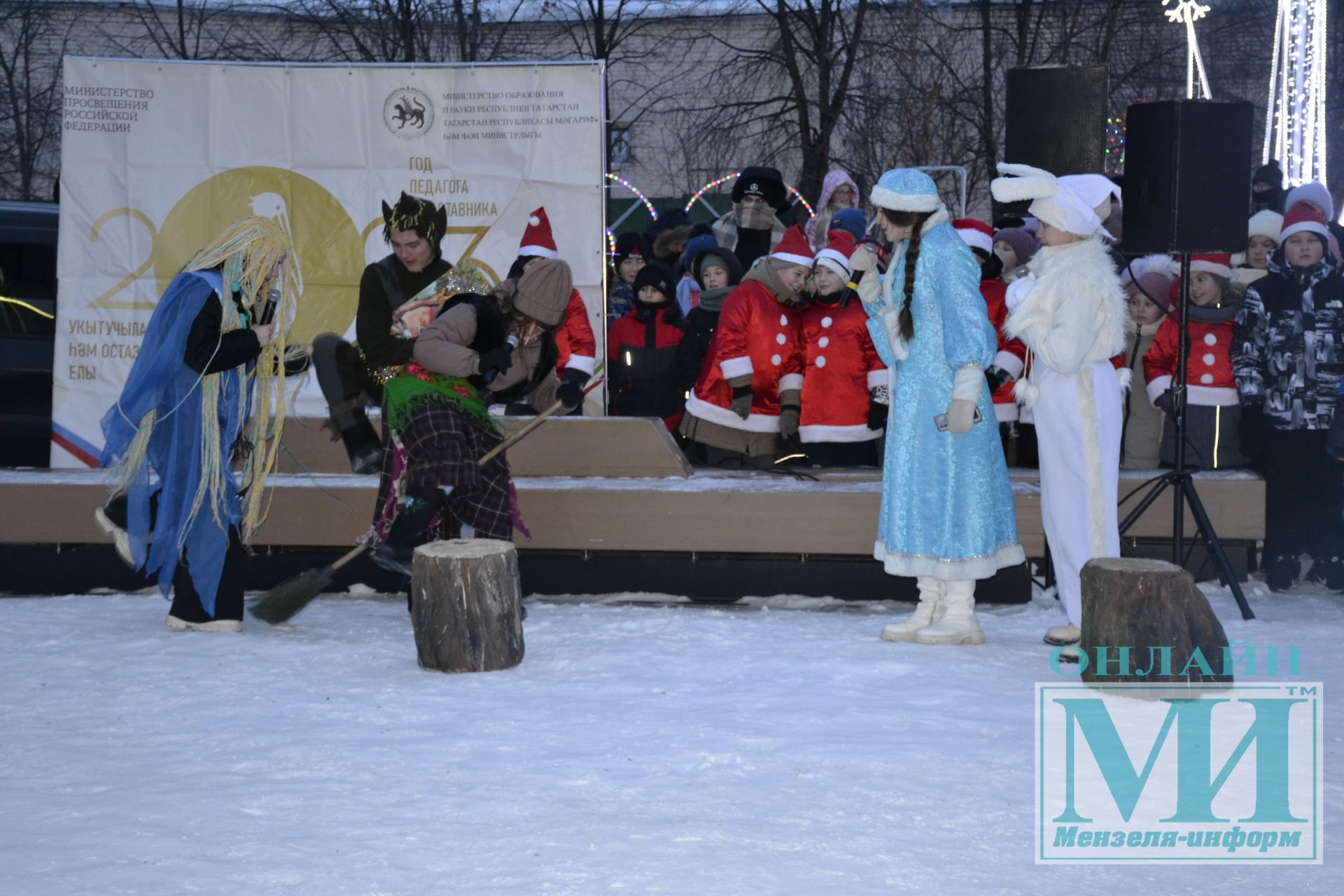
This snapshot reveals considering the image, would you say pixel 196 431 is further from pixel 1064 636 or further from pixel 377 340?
pixel 1064 636

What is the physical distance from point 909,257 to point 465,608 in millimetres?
1993

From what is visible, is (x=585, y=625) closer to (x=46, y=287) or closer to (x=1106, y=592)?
(x=1106, y=592)

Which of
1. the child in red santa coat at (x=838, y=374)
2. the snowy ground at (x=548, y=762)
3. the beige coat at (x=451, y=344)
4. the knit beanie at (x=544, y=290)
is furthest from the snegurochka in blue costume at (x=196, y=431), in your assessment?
the child in red santa coat at (x=838, y=374)

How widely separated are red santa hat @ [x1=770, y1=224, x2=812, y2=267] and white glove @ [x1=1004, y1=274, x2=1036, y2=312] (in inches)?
65.1

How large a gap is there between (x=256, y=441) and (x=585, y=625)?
1425mm

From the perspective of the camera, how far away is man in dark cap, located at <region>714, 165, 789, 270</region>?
820cm

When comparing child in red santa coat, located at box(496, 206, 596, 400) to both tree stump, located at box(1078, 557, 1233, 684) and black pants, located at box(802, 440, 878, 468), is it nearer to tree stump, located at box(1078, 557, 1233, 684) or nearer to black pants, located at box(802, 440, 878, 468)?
black pants, located at box(802, 440, 878, 468)

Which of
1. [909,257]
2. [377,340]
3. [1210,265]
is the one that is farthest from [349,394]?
[1210,265]

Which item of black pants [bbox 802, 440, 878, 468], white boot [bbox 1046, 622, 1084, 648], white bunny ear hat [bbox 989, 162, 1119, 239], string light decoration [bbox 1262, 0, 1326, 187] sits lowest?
white boot [bbox 1046, 622, 1084, 648]

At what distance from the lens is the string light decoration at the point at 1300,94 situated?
13134mm

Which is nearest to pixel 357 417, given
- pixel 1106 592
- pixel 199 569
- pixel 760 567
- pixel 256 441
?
pixel 256 441

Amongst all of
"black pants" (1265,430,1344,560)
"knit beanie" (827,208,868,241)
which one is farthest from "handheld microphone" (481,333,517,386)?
"black pants" (1265,430,1344,560)

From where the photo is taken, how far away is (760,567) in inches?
248

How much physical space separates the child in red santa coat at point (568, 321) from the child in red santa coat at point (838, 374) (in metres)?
1.03
